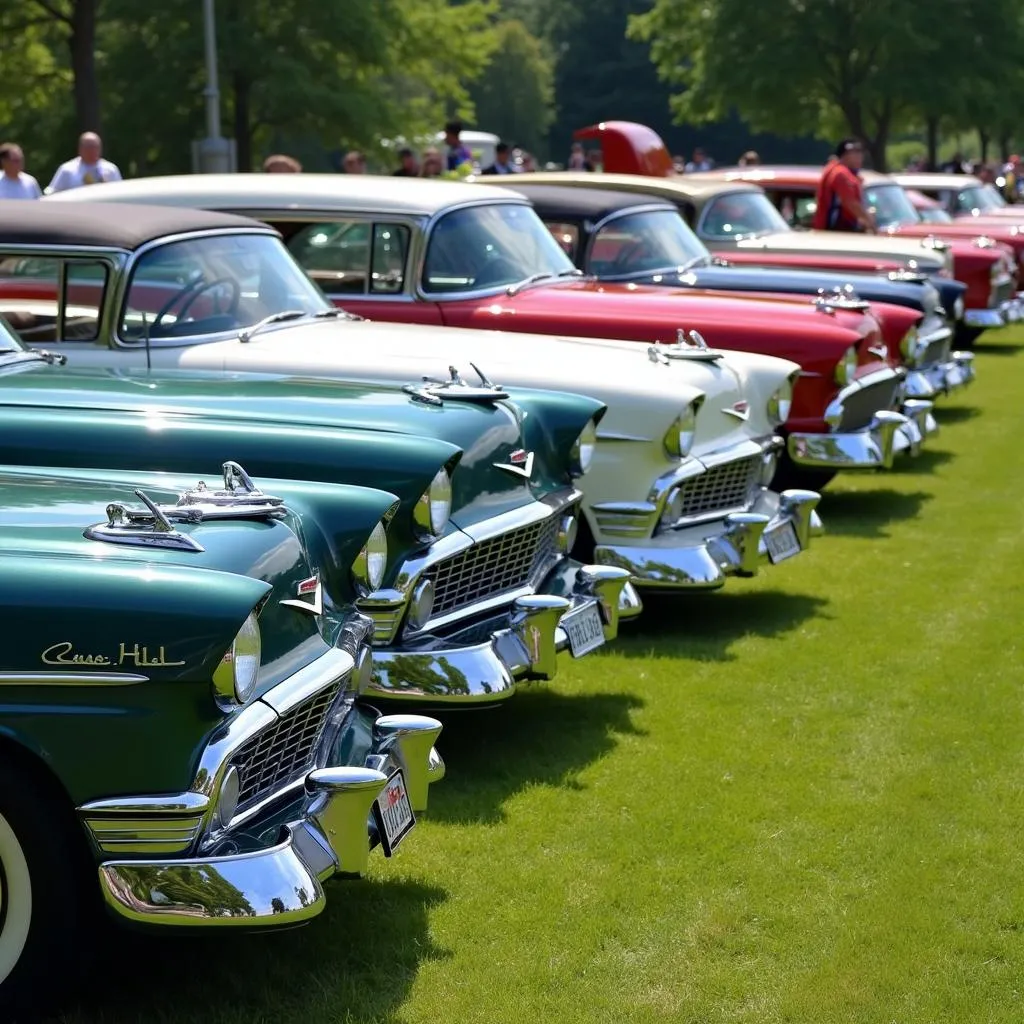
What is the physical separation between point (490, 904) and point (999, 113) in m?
32.2

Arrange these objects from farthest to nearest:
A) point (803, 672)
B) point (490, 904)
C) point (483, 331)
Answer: point (483, 331) < point (803, 672) < point (490, 904)

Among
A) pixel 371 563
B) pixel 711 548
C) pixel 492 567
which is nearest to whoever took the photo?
pixel 371 563

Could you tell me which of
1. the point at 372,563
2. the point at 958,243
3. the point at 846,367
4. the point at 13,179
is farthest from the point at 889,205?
the point at 372,563

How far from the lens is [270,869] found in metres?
3.43

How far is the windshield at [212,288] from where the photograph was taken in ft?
21.5

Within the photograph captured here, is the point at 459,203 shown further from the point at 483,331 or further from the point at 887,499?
the point at 887,499

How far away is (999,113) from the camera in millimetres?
33906

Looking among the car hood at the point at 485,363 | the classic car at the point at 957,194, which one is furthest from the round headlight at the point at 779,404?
the classic car at the point at 957,194

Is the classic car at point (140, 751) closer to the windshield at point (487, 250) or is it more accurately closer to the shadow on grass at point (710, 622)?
the shadow on grass at point (710, 622)

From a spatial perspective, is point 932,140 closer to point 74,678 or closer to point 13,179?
point 13,179

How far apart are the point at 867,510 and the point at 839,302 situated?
3.99ft

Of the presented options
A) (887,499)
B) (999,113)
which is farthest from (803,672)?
(999,113)

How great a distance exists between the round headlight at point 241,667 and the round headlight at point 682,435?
347 cm

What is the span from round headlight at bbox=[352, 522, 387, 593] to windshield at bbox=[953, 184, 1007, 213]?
19824 mm
